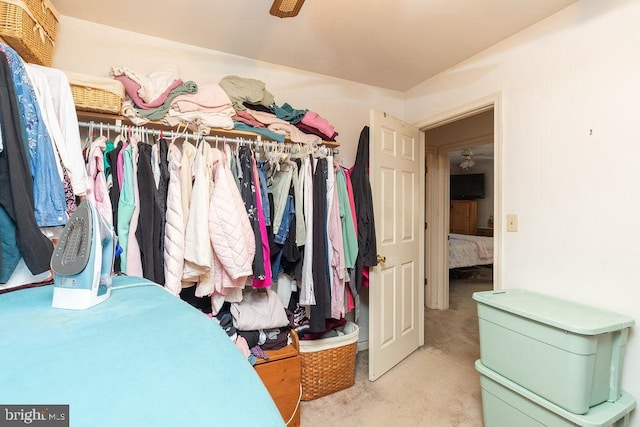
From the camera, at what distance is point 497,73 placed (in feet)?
6.39

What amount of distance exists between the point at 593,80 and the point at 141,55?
8.38 ft

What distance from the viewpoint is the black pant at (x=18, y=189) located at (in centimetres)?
85

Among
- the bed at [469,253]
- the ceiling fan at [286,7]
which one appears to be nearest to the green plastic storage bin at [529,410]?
the ceiling fan at [286,7]

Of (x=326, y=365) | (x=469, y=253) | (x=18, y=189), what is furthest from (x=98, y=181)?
(x=469, y=253)

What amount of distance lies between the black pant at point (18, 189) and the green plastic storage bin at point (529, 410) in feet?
6.48

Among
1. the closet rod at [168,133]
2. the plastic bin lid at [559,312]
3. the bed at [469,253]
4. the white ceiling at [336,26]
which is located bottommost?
the bed at [469,253]

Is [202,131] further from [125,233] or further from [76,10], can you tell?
[76,10]

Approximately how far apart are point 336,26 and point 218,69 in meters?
0.87

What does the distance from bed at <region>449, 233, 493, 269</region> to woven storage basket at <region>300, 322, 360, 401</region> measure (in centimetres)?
297

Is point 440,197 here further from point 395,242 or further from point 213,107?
point 213,107

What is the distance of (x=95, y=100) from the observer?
57.1 inches

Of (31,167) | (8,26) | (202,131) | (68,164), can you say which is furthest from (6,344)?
(202,131)

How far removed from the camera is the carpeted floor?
178cm

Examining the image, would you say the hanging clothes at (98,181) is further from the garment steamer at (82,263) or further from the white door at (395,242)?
the white door at (395,242)
